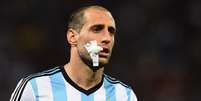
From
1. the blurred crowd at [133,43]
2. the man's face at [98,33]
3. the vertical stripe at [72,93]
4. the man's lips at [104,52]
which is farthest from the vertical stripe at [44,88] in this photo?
the blurred crowd at [133,43]

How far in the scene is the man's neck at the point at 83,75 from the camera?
3984mm

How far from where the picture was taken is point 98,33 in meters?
3.87

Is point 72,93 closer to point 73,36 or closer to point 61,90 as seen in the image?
point 61,90

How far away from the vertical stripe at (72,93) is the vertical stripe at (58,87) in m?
0.02

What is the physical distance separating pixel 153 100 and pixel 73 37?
3912mm

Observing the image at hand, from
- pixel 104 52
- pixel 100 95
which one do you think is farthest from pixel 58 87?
pixel 104 52

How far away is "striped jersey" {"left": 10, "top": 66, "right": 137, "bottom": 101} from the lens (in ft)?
12.8

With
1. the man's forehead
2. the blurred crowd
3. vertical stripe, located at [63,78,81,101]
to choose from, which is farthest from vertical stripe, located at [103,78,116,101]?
the blurred crowd

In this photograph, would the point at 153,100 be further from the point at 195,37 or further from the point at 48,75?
the point at 48,75

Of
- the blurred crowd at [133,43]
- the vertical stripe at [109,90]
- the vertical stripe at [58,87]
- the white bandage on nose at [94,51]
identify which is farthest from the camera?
the blurred crowd at [133,43]

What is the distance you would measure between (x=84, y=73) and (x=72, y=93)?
0.44 ft

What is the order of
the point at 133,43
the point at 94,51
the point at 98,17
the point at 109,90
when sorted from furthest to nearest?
the point at 133,43 → the point at 109,90 → the point at 98,17 → the point at 94,51

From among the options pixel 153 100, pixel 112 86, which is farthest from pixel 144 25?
pixel 112 86

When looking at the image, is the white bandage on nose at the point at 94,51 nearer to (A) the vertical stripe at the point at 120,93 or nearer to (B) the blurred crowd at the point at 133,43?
(A) the vertical stripe at the point at 120,93
